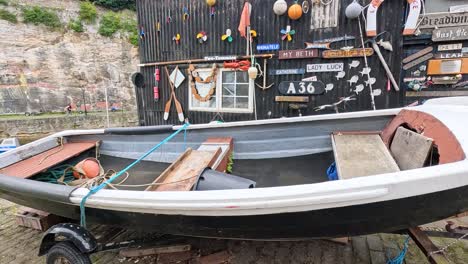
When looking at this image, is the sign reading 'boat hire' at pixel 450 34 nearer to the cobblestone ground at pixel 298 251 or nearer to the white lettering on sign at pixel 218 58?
the cobblestone ground at pixel 298 251

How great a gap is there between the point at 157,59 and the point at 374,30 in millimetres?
A: 5021

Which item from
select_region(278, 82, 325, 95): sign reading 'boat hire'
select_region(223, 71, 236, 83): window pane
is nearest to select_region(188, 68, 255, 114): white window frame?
select_region(223, 71, 236, 83): window pane

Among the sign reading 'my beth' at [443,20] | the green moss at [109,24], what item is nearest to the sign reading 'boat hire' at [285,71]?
the sign reading 'my beth' at [443,20]

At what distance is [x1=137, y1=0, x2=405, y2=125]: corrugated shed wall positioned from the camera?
416cm

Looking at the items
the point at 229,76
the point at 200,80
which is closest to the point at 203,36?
the point at 200,80

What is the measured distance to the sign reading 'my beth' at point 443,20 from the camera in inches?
141

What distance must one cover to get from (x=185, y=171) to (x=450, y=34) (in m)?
4.85

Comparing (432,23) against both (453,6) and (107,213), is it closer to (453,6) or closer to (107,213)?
(453,6)

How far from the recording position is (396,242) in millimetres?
2285

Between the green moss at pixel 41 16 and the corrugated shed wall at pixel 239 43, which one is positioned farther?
the green moss at pixel 41 16

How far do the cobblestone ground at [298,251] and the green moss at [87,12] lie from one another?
650 inches

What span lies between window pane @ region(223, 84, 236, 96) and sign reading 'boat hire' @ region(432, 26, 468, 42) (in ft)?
12.5

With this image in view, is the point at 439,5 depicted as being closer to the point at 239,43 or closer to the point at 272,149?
the point at 239,43

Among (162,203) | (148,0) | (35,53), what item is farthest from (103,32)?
(162,203)
